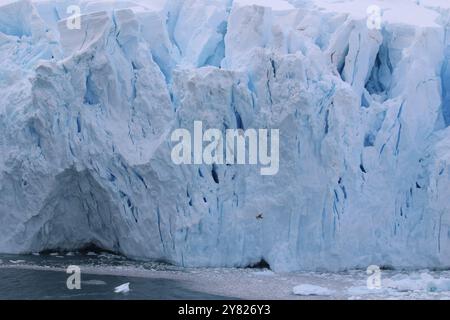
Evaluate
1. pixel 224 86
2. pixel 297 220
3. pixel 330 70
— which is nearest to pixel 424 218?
pixel 297 220

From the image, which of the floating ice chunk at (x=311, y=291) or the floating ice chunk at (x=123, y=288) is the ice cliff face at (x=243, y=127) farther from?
the floating ice chunk at (x=123, y=288)

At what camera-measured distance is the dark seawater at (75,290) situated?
6.99 meters

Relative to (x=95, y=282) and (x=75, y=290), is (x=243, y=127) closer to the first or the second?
(x=95, y=282)

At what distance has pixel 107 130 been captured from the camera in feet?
28.7

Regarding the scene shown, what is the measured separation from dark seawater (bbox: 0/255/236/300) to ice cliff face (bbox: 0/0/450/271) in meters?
0.86

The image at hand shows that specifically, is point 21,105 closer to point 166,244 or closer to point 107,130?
point 107,130

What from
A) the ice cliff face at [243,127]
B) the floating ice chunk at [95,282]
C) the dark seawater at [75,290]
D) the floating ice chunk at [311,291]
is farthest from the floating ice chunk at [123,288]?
the floating ice chunk at [311,291]

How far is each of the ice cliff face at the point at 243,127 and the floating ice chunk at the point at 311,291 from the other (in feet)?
3.73

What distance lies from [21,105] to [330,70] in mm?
3737

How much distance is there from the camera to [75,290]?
7230 millimetres

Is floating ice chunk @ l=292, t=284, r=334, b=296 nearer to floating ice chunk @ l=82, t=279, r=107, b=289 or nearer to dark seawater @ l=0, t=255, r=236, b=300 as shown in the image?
dark seawater @ l=0, t=255, r=236, b=300

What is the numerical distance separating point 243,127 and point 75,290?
274cm

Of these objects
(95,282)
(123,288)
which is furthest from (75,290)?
(123,288)
